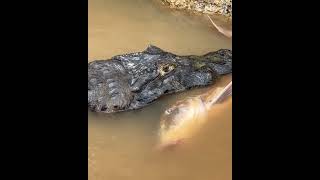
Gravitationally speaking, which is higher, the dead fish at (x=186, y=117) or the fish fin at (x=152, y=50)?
the fish fin at (x=152, y=50)

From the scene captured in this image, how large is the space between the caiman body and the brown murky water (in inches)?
2.3

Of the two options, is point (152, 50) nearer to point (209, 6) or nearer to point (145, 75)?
point (145, 75)

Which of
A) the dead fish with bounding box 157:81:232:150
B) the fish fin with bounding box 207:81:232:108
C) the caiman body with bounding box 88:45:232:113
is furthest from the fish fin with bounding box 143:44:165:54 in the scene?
the fish fin with bounding box 207:81:232:108

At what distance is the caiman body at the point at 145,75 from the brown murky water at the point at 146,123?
0.19 ft

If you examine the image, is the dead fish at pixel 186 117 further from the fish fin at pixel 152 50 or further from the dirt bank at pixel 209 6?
the dirt bank at pixel 209 6

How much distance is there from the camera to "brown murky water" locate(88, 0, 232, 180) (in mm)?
3721

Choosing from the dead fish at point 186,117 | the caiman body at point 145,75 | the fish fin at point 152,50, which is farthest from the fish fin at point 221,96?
the fish fin at point 152,50

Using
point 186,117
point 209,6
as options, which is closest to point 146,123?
point 186,117

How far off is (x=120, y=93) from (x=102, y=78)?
185 mm

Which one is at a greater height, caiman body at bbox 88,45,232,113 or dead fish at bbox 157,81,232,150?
caiman body at bbox 88,45,232,113

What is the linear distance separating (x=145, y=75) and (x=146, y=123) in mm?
416

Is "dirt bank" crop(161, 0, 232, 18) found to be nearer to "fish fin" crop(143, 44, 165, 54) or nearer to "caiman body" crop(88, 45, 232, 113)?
"caiman body" crop(88, 45, 232, 113)

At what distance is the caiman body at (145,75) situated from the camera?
3863mm
